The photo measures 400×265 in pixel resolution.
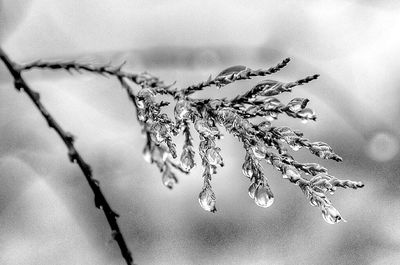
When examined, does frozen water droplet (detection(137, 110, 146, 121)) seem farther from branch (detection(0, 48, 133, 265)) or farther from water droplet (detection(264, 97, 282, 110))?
water droplet (detection(264, 97, 282, 110))

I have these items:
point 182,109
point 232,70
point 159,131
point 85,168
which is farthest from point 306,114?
point 85,168

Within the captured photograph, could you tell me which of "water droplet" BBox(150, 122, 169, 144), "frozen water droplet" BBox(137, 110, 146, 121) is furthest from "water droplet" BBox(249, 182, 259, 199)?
"frozen water droplet" BBox(137, 110, 146, 121)

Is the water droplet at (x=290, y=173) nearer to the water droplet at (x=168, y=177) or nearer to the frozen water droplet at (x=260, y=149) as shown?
the frozen water droplet at (x=260, y=149)

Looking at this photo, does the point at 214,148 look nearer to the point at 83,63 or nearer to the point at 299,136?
the point at 299,136

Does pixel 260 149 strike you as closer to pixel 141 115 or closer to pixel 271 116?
pixel 271 116

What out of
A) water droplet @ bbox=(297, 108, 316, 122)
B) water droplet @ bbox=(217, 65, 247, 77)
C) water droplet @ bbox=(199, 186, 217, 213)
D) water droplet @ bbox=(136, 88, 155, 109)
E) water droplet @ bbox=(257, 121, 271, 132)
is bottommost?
water droplet @ bbox=(199, 186, 217, 213)

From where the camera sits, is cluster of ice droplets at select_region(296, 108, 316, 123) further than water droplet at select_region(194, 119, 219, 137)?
No
